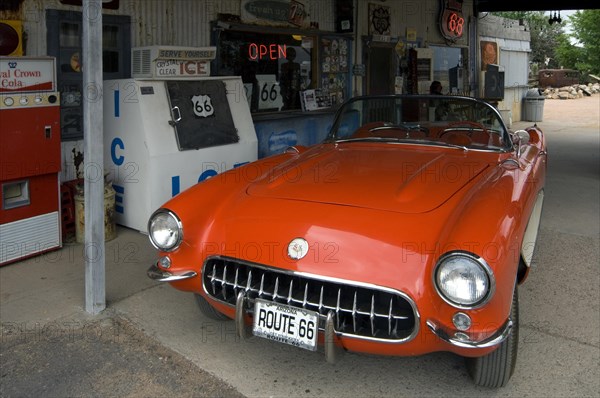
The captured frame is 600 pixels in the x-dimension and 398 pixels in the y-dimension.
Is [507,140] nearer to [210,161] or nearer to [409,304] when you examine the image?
[409,304]

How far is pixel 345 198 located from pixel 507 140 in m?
1.61

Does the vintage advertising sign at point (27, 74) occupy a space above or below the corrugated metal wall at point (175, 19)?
below

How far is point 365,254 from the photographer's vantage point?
8.34ft

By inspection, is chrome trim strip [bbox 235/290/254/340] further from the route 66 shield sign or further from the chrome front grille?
the route 66 shield sign

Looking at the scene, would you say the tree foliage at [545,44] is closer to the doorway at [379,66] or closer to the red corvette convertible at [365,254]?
the doorway at [379,66]

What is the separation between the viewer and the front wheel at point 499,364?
269 centimetres

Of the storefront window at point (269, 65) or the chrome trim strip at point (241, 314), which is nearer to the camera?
the chrome trim strip at point (241, 314)

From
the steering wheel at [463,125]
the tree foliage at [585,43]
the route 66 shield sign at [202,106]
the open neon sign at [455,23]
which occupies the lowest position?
the steering wheel at [463,125]

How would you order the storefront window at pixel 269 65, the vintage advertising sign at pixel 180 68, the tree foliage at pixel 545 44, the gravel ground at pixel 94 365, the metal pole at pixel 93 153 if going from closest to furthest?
the gravel ground at pixel 94 365 → the metal pole at pixel 93 153 → the vintage advertising sign at pixel 180 68 → the storefront window at pixel 269 65 → the tree foliage at pixel 545 44

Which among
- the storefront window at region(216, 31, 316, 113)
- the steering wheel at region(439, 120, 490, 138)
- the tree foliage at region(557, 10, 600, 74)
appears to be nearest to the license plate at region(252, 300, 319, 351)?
the steering wheel at region(439, 120, 490, 138)

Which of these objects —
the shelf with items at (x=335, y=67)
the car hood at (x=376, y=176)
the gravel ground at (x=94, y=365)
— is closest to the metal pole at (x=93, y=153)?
the gravel ground at (x=94, y=365)

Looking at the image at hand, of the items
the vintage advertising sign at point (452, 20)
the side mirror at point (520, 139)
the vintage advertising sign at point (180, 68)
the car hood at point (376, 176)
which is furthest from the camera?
the vintage advertising sign at point (452, 20)

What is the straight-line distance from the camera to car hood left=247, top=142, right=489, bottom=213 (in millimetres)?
2926

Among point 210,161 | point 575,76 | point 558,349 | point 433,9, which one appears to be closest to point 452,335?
point 558,349
